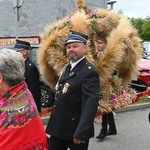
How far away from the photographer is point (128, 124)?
668cm

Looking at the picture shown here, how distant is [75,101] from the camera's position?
10.4ft

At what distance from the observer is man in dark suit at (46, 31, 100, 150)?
3107mm

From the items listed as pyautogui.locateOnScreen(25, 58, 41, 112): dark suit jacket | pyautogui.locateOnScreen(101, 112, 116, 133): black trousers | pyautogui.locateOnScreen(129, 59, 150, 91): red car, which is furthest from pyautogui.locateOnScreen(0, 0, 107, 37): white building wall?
pyautogui.locateOnScreen(25, 58, 41, 112): dark suit jacket

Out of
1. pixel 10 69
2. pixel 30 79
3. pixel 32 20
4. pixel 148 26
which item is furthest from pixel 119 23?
pixel 148 26

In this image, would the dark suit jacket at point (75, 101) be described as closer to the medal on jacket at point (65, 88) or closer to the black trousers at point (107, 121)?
the medal on jacket at point (65, 88)

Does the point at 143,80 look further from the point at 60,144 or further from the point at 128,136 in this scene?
the point at 60,144

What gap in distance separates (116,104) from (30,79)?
4.11 feet

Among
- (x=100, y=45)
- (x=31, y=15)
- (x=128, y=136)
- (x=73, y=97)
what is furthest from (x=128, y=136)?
(x=31, y=15)

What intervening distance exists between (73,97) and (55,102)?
0.27 m

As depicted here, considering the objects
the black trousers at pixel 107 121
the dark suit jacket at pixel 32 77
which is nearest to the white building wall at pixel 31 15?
the black trousers at pixel 107 121

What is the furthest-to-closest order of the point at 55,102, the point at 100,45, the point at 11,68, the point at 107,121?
the point at 107,121
the point at 100,45
the point at 55,102
the point at 11,68

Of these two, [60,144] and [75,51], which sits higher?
[75,51]

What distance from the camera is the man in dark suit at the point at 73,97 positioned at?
3.11 m

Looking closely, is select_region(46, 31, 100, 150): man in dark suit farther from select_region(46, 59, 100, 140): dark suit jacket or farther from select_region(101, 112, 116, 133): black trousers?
select_region(101, 112, 116, 133): black trousers
